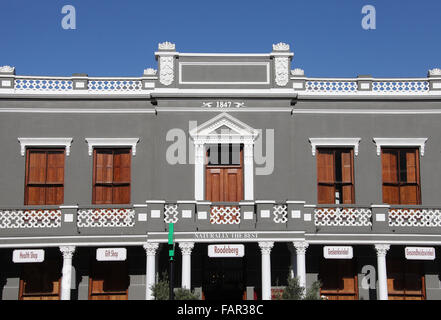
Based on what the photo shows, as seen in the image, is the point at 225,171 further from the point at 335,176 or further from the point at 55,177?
the point at 55,177

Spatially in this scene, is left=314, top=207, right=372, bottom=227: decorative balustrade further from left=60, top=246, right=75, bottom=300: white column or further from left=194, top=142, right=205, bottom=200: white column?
left=60, top=246, right=75, bottom=300: white column

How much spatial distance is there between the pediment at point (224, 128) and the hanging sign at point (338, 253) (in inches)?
184

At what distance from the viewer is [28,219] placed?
2041 cm

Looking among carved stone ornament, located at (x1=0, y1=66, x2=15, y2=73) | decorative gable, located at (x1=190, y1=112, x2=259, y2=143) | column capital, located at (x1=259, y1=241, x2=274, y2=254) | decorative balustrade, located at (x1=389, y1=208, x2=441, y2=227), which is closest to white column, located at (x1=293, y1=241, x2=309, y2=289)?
column capital, located at (x1=259, y1=241, x2=274, y2=254)

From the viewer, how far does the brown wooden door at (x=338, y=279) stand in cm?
2147

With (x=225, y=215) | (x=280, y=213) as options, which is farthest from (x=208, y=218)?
(x=280, y=213)

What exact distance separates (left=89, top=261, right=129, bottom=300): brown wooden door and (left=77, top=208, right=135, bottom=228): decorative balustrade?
1906 millimetres

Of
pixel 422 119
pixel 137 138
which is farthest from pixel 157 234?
pixel 422 119

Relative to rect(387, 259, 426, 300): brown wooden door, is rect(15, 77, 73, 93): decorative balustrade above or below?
above

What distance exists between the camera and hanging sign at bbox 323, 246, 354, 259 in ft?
66.5

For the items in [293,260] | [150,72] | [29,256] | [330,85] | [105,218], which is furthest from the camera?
[330,85]

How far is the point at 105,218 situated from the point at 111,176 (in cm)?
177

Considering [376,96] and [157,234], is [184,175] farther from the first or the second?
[376,96]

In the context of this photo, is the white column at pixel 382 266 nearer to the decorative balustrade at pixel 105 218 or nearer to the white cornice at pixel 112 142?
the decorative balustrade at pixel 105 218
